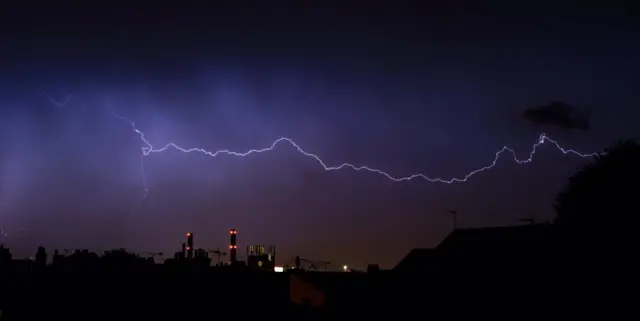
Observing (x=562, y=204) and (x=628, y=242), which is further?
(x=562, y=204)

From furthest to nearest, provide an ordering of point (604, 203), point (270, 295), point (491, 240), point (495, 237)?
point (270, 295), point (495, 237), point (491, 240), point (604, 203)

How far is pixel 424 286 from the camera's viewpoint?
2934 cm

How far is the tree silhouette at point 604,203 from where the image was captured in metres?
22.5

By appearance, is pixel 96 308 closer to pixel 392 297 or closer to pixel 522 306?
pixel 392 297

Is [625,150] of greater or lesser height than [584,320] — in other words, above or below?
above

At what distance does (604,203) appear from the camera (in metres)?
24.2

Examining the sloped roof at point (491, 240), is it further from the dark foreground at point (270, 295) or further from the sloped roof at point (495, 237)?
the dark foreground at point (270, 295)

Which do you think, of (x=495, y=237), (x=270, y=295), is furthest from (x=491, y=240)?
(x=270, y=295)

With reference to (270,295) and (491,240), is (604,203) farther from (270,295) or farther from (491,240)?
(270,295)

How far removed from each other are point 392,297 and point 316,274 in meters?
8.78

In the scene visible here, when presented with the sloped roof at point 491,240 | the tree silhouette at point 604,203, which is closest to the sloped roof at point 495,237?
the sloped roof at point 491,240

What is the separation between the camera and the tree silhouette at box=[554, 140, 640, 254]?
22.5 metres

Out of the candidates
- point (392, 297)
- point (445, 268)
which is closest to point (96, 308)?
point (392, 297)

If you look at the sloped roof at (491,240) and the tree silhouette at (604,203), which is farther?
the sloped roof at (491,240)
